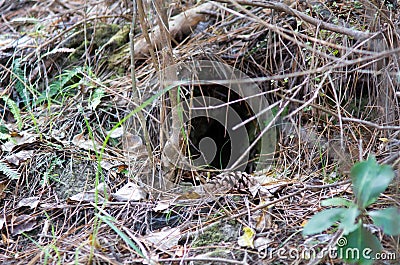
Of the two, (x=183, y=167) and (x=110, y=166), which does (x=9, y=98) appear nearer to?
(x=110, y=166)

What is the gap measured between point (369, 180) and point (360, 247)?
199 mm

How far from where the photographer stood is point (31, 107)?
→ 2711 mm

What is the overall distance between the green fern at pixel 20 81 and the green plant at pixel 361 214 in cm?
194

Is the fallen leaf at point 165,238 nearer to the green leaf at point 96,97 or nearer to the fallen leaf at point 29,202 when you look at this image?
the fallen leaf at point 29,202

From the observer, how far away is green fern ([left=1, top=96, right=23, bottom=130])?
8.11 feet

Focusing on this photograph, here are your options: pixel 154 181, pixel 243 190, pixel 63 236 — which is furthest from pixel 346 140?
pixel 63 236

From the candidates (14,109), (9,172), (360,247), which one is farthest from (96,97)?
(360,247)

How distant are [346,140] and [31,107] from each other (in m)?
1.79

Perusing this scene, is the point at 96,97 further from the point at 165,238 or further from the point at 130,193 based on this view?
the point at 165,238

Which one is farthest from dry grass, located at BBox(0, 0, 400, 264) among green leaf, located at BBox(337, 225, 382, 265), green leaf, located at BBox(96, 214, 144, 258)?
green leaf, located at BBox(337, 225, 382, 265)

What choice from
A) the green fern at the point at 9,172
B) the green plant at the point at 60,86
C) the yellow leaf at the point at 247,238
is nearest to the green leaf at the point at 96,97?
the green plant at the point at 60,86

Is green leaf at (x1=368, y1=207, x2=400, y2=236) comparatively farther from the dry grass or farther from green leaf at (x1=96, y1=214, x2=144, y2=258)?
green leaf at (x1=96, y1=214, x2=144, y2=258)

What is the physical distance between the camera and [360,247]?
1.35m

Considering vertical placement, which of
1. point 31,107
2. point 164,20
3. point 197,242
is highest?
point 164,20
